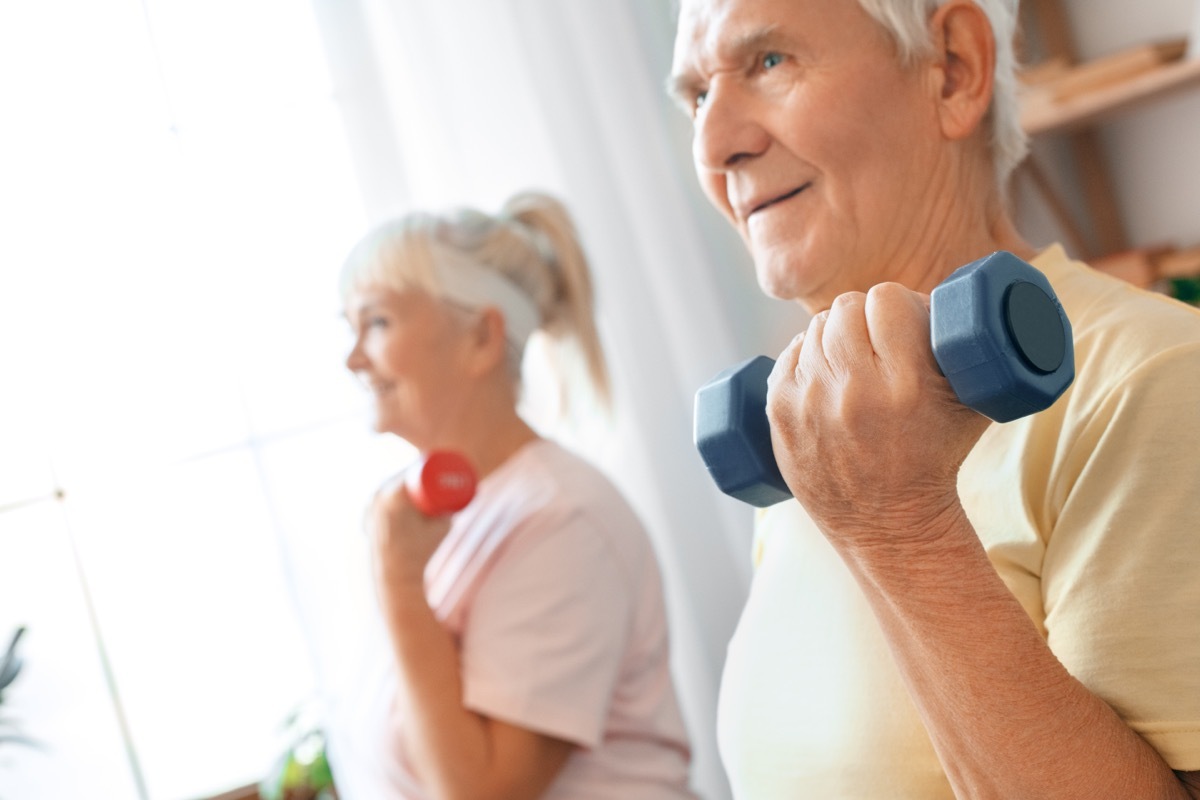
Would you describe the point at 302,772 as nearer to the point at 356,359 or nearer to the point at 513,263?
the point at 356,359

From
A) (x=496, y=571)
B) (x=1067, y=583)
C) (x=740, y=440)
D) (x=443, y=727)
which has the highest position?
(x=740, y=440)

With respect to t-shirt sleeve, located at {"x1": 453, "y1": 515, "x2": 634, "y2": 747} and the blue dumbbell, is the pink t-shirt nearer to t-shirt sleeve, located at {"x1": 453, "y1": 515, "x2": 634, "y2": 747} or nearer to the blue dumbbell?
t-shirt sleeve, located at {"x1": 453, "y1": 515, "x2": 634, "y2": 747}

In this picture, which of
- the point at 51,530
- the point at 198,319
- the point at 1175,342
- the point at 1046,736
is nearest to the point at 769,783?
the point at 1046,736

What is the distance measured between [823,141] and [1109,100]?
152 cm

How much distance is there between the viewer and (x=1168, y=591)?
0.57 metres

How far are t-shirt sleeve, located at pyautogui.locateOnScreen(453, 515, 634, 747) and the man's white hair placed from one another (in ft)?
2.47

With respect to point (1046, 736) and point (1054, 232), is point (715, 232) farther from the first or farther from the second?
point (1046, 736)

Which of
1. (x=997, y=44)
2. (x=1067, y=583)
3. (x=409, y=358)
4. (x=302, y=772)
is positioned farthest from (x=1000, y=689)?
(x=302, y=772)

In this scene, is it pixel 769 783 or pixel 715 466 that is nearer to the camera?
pixel 715 466

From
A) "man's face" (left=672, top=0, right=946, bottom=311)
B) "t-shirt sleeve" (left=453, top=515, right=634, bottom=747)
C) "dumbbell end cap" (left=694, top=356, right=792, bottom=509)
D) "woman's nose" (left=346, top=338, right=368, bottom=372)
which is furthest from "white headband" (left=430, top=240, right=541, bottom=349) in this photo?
"dumbbell end cap" (left=694, top=356, right=792, bottom=509)

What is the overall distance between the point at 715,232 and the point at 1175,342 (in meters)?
1.61

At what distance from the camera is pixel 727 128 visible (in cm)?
84

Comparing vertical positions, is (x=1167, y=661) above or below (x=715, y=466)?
below

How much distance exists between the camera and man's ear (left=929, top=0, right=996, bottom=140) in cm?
81
